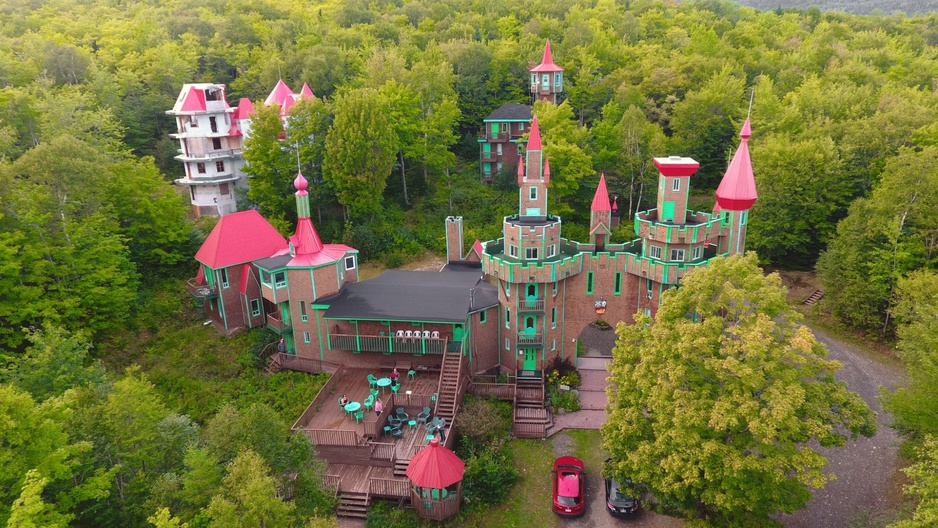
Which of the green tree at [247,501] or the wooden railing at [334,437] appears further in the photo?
the wooden railing at [334,437]

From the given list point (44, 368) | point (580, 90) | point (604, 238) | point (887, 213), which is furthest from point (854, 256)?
point (44, 368)

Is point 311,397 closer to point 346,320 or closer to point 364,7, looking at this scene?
point 346,320

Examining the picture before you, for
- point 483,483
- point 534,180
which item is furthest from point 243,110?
point 483,483

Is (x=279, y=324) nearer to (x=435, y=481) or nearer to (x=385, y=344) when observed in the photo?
(x=385, y=344)

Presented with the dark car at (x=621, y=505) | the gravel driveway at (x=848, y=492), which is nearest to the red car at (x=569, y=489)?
the gravel driveway at (x=848, y=492)

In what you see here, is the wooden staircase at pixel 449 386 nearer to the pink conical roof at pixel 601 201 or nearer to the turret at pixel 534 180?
the turret at pixel 534 180

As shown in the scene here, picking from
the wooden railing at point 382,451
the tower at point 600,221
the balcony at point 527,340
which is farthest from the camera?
the tower at point 600,221

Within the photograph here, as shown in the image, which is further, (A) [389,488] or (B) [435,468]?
(A) [389,488]
